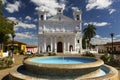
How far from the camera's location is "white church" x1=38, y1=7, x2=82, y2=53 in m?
45.3

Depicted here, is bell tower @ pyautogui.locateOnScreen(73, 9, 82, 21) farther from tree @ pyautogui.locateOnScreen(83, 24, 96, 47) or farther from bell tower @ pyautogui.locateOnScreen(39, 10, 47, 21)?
tree @ pyautogui.locateOnScreen(83, 24, 96, 47)

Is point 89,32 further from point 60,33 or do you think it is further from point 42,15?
point 42,15

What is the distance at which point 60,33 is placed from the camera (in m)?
44.8

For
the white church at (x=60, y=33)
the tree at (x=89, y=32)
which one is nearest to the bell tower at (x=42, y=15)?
the white church at (x=60, y=33)

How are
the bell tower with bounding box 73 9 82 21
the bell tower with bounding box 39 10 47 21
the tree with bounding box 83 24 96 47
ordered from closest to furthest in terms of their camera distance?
the bell tower with bounding box 39 10 47 21 < the bell tower with bounding box 73 9 82 21 < the tree with bounding box 83 24 96 47

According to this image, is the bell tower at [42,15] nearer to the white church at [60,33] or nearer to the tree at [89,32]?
the white church at [60,33]

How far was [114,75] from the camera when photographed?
28.0 feet

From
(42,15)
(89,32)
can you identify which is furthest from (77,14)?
(89,32)

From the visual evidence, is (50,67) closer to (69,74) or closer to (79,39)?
(69,74)

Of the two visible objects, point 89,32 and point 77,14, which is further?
point 89,32

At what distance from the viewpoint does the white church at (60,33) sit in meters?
45.3

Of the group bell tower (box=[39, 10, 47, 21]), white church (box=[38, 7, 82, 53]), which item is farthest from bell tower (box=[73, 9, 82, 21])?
bell tower (box=[39, 10, 47, 21])

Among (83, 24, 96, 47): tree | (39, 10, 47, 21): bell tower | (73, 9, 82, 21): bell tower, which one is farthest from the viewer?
(83, 24, 96, 47): tree

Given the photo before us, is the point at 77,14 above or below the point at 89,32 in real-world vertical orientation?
above
